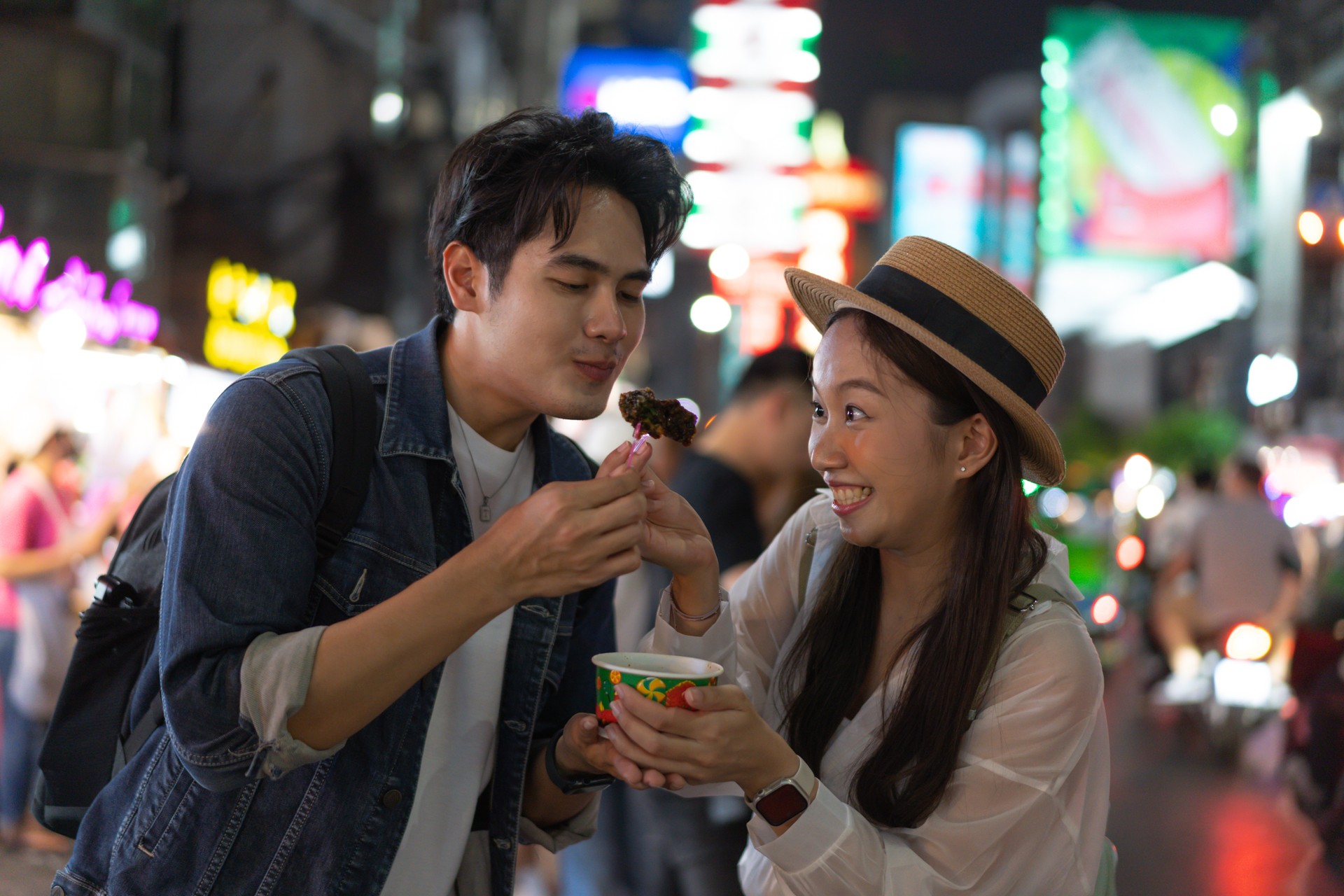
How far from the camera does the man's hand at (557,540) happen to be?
1.63 metres

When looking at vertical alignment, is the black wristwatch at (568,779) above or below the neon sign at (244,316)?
below

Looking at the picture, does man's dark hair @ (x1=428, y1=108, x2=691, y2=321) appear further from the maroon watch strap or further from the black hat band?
the maroon watch strap

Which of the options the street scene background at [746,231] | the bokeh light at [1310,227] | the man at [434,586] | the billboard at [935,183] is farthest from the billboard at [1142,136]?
the man at [434,586]

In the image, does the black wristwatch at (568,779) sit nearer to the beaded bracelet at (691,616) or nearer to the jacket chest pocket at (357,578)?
the beaded bracelet at (691,616)

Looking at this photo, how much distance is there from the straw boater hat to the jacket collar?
0.78 m

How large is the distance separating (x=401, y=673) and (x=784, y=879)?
2.55ft

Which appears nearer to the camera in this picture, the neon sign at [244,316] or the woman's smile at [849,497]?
the woman's smile at [849,497]

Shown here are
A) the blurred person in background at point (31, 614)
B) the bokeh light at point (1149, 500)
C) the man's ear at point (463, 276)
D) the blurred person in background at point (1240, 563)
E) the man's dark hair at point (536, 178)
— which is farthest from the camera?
the bokeh light at point (1149, 500)

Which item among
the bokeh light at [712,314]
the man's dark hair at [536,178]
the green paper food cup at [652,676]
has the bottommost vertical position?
the green paper food cup at [652,676]

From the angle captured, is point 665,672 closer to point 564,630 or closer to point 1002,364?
point 564,630

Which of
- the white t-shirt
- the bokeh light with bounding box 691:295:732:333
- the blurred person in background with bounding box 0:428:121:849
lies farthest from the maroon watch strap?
the bokeh light with bounding box 691:295:732:333

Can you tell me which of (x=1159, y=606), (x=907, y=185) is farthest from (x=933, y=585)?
(x=907, y=185)

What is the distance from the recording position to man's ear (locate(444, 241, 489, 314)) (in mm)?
2070

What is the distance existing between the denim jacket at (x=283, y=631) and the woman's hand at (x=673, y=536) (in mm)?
291
